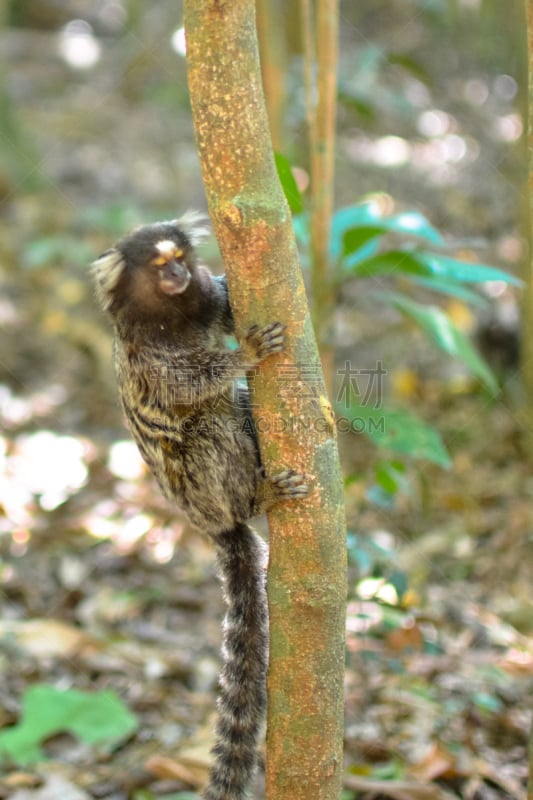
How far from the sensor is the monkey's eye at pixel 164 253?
12.3 ft

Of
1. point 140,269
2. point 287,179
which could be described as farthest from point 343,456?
point 287,179

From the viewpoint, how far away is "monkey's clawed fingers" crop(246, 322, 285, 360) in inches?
96.7

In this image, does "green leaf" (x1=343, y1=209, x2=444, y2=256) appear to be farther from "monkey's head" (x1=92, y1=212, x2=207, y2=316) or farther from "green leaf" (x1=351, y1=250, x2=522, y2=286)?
"monkey's head" (x1=92, y1=212, x2=207, y2=316)

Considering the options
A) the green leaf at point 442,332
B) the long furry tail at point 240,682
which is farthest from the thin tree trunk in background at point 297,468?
the green leaf at point 442,332

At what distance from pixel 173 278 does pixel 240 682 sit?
1.64m

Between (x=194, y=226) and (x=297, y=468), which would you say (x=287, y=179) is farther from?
(x=297, y=468)

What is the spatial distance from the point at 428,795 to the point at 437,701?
778mm

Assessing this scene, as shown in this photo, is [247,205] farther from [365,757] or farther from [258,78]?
[365,757]

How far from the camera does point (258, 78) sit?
235 centimetres

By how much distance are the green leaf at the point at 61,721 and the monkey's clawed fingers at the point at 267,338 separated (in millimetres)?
1953

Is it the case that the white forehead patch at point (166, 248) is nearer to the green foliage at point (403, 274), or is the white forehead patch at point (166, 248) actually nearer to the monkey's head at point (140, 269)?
the monkey's head at point (140, 269)

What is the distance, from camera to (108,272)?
3809mm

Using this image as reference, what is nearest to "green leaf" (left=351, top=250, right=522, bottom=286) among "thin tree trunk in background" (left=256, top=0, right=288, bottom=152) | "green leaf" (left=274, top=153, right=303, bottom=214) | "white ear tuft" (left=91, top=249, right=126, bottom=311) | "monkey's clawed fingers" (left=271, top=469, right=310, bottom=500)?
"green leaf" (left=274, top=153, right=303, bottom=214)

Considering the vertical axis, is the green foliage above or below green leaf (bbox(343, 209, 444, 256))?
below
